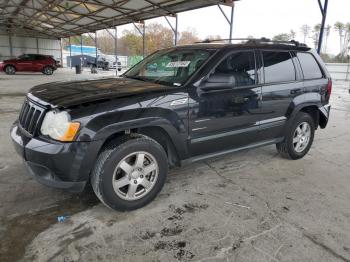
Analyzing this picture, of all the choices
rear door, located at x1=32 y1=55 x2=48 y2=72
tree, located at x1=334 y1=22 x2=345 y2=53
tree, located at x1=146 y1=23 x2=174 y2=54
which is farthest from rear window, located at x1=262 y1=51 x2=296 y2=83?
tree, located at x1=146 y1=23 x2=174 y2=54

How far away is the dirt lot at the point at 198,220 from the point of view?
7.69ft

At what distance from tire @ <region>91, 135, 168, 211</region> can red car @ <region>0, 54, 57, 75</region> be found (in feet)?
72.7

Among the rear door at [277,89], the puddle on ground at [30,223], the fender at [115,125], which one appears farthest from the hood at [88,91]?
the rear door at [277,89]

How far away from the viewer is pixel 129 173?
283cm

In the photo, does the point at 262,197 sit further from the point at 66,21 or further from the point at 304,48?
the point at 66,21

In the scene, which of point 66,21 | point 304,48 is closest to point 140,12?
point 66,21

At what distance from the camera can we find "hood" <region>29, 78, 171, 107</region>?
8.82 feet

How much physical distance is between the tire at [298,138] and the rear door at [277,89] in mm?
254

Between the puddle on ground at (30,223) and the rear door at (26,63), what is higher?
the rear door at (26,63)

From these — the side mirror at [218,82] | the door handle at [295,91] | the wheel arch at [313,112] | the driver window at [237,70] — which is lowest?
the wheel arch at [313,112]

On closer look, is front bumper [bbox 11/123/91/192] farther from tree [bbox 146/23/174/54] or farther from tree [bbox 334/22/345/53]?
tree [bbox 146/23/174/54]

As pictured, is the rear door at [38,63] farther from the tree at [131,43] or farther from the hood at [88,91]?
the tree at [131,43]

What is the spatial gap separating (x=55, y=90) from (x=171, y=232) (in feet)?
6.26

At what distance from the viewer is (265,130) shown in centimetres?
390
